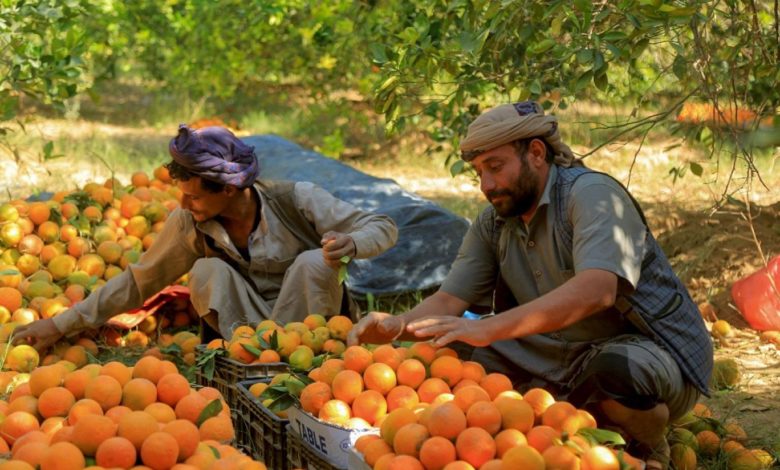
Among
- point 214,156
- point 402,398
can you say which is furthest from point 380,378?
point 214,156

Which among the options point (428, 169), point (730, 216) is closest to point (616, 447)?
point (730, 216)

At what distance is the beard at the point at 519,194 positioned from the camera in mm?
3258

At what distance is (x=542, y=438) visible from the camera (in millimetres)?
2391

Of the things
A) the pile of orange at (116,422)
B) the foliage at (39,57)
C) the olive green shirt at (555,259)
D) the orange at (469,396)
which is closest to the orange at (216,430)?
the pile of orange at (116,422)

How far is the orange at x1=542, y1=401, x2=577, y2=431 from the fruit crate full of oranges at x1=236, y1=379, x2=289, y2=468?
2.80 feet

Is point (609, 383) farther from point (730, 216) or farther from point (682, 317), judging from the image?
point (730, 216)

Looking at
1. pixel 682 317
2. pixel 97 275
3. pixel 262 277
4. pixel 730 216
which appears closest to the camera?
pixel 682 317

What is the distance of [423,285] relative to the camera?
542 cm

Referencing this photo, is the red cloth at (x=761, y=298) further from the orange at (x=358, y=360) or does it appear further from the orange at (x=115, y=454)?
the orange at (x=115, y=454)

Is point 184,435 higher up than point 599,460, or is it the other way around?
point 599,460

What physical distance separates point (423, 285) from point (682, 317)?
2332mm

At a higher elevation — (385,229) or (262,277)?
(385,229)

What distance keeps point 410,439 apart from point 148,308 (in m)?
2.88

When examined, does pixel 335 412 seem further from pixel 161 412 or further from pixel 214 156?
pixel 214 156
